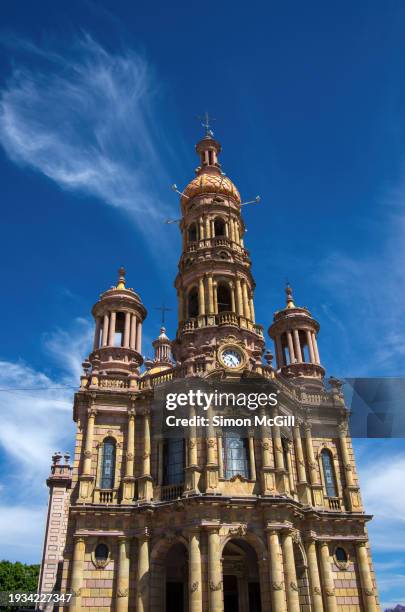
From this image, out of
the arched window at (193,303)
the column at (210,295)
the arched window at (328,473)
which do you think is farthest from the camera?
the arched window at (193,303)

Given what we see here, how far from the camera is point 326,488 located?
33.3 meters

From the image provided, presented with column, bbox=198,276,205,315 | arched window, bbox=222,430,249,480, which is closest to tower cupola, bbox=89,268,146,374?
column, bbox=198,276,205,315

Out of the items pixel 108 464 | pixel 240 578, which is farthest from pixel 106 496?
pixel 240 578

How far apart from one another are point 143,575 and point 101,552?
2.64m

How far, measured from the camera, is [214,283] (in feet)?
127

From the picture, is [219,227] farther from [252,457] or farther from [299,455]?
[252,457]

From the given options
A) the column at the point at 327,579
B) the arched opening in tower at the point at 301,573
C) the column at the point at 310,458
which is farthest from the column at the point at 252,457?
the column at the point at 327,579

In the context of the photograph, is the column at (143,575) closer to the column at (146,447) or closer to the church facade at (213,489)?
the church facade at (213,489)

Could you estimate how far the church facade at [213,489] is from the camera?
89.1ft

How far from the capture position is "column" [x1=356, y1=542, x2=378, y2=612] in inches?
1176

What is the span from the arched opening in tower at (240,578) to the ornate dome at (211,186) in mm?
26832

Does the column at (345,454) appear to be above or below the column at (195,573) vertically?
above

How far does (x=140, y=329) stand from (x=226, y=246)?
9186 millimetres

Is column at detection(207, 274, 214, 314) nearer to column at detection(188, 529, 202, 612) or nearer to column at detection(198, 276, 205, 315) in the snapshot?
column at detection(198, 276, 205, 315)
